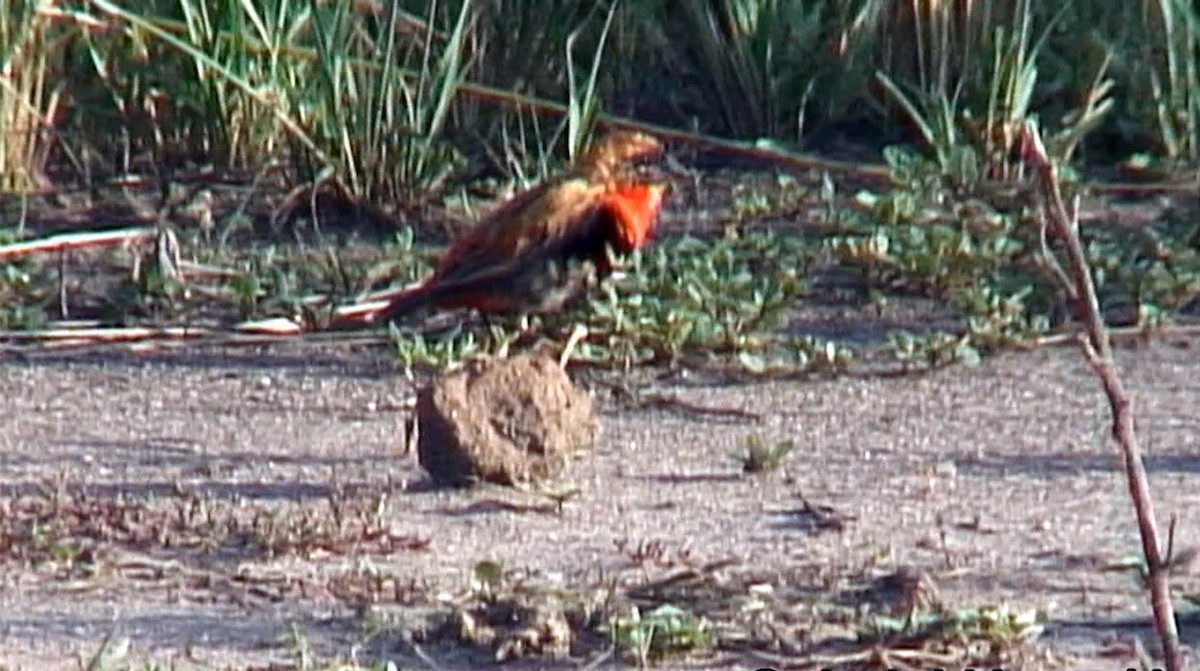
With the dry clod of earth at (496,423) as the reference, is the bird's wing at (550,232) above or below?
above

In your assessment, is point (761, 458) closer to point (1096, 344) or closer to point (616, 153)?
point (616, 153)

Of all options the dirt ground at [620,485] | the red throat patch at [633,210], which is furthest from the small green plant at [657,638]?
the red throat patch at [633,210]

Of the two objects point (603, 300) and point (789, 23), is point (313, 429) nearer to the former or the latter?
point (603, 300)

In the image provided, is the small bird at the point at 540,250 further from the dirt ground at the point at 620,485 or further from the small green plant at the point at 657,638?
the small green plant at the point at 657,638

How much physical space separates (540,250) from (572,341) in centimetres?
25

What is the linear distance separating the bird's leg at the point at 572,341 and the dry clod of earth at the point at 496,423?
472 mm

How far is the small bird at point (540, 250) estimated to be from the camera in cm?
640

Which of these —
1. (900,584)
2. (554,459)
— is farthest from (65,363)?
(900,584)

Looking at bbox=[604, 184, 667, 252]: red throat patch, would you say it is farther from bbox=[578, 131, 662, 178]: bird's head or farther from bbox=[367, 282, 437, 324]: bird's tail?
bbox=[367, 282, 437, 324]: bird's tail

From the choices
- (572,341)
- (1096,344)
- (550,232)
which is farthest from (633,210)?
(1096,344)

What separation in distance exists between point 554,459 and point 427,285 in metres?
1.04

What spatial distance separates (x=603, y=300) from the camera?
674 cm

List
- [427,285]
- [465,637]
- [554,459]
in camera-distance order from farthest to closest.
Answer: [427,285]
[554,459]
[465,637]

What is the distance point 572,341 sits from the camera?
623cm
